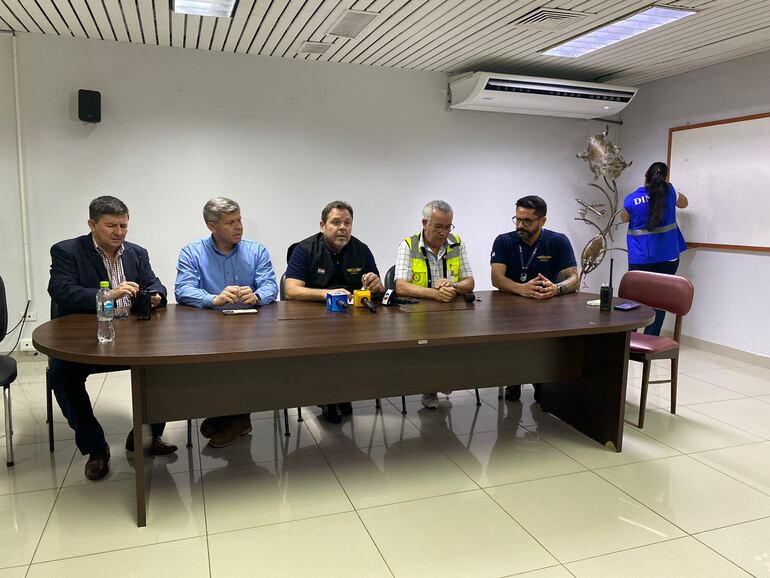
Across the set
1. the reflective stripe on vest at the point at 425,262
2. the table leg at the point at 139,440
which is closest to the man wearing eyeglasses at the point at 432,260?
the reflective stripe on vest at the point at 425,262

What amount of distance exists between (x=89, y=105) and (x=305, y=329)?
319 cm

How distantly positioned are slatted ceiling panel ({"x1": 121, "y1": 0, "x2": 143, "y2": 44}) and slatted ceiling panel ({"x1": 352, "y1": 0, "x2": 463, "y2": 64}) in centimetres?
175

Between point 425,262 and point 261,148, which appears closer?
point 425,262

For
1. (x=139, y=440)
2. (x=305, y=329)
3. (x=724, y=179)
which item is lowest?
(x=139, y=440)

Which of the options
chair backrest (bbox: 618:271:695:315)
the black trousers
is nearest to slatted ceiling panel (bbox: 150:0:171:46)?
the black trousers

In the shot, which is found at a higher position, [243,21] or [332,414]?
[243,21]

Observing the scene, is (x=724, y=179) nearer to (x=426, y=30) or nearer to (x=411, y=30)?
(x=426, y=30)

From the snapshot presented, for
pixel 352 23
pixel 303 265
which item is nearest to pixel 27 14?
pixel 352 23

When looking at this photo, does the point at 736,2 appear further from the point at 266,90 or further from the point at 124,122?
the point at 124,122

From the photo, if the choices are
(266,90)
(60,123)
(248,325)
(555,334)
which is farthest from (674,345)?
(60,123)

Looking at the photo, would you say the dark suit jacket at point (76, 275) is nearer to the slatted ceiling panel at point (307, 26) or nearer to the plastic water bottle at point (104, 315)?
the plastic water bottle at point (104, 315)

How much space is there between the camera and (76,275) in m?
2.90

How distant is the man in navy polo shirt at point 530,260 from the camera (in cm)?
377

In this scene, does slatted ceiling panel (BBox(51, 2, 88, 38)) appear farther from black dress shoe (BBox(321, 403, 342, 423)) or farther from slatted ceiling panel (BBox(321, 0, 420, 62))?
black dress shoe (BBox(321, 403, 342, 423))
